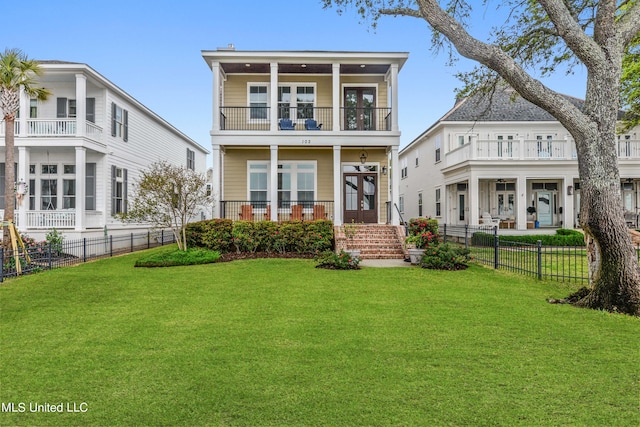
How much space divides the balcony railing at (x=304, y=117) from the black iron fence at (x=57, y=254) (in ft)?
23.2

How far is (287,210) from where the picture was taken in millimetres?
17125

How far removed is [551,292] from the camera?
8227 millimetres

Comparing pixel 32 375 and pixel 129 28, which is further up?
pixel 129 28

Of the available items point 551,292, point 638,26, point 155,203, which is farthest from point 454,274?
point 155,203

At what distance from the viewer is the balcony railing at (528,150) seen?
1981 centimetres

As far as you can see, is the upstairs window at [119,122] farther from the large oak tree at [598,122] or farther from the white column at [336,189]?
the large oak tree at [598,122]

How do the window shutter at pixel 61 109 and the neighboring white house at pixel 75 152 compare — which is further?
the window shutter at pixel 61 109

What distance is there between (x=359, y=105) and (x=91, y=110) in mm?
11915

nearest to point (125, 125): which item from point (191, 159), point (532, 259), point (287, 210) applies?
point (287, 210)

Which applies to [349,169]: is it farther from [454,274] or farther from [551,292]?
[551,292]

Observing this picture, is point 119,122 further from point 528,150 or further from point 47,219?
point 528,150

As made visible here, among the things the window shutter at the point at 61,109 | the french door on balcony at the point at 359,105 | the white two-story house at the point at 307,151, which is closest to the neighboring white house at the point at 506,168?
the french door on balcony at the point at 359,105

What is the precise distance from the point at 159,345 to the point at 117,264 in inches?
344

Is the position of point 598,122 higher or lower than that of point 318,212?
higher
